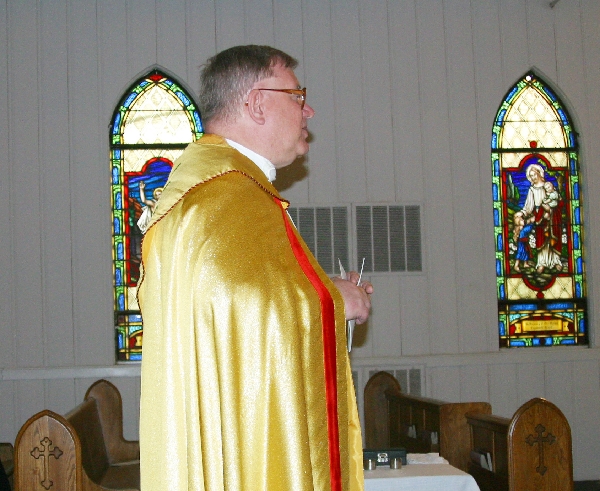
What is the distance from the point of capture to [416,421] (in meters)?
5.38

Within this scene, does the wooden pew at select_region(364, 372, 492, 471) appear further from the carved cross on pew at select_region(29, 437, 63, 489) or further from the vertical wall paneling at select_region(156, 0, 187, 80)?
the vertical wall paneling at select_region(156, 0, 187, 80)

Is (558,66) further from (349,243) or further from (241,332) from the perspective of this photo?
(241,332)

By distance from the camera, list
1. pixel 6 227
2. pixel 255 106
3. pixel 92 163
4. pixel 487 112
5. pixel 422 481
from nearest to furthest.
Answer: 1. pixel 255 106
2. pixel 422 481
3. pixel 6 227
4. pixel 92 163
5. pixel 487 112

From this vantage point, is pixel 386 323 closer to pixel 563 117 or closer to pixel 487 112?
pixel 487 112

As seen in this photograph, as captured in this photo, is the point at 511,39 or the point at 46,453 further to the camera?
the point at 511,39

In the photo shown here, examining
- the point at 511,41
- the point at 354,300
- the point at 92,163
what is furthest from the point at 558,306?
the point at 354,300

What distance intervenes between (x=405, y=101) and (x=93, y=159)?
281 cm

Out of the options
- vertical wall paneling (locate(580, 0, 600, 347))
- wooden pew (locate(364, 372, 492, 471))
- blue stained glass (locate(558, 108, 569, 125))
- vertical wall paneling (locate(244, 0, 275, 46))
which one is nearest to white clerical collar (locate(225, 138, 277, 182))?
wooden pew (locate(364, 372, 492, 471))

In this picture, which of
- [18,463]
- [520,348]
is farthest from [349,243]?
[18,463]

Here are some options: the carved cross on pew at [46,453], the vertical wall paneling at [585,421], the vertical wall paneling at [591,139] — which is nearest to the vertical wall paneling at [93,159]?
the carved cross on pew at [46,453]

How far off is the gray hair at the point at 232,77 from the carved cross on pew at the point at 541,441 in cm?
257

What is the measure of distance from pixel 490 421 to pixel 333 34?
4.44 m

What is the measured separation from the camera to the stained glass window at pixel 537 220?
7.81 m

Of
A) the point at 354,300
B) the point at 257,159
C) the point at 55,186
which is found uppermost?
the point at 55,186
